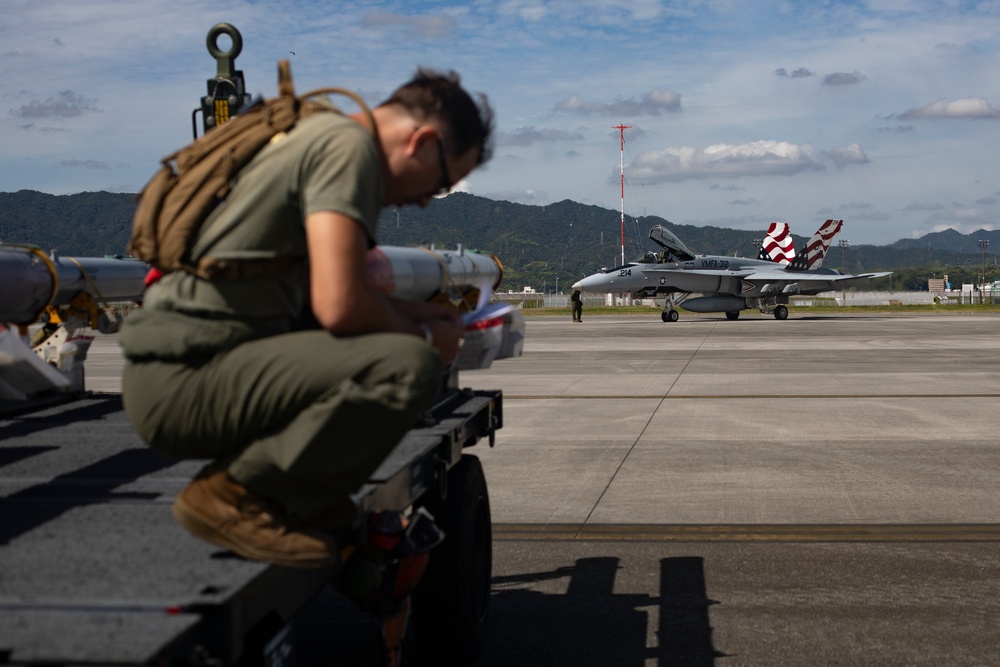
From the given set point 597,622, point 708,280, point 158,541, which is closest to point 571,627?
point 597,622

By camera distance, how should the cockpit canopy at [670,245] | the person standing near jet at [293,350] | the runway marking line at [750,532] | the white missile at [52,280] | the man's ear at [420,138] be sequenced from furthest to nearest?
the cockpit canopy at [670,245] → the runway marking line at [750,532] → the white missile at [52,280] → the man's ear at [420,138] → the person standing near jet at [293,350]

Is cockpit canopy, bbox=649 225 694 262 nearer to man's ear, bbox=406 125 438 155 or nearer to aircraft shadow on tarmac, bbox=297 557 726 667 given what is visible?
aircraft shadow on tarmac, bbox=297 557 726 667

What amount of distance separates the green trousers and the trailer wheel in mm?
1658

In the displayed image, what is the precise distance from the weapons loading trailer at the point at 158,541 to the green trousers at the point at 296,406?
22cm

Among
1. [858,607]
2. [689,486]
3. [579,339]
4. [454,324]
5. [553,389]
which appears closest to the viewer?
[454,324]

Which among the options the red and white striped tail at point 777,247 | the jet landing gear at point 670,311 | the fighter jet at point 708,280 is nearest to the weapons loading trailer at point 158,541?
the jet landing gear at point 670,311

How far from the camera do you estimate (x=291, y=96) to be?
2631 mm

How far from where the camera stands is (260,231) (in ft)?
8.06

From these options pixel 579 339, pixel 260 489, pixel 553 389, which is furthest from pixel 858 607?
pixel 579 339

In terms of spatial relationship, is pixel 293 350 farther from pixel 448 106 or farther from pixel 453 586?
pixel 453 586

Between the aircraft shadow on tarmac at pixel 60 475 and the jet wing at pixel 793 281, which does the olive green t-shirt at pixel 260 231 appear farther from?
the jet wing at pixel 793 281

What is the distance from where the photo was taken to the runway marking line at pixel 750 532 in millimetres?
6762

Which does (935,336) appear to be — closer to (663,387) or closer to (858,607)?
(663,387)

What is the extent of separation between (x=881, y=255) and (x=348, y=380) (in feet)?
173
